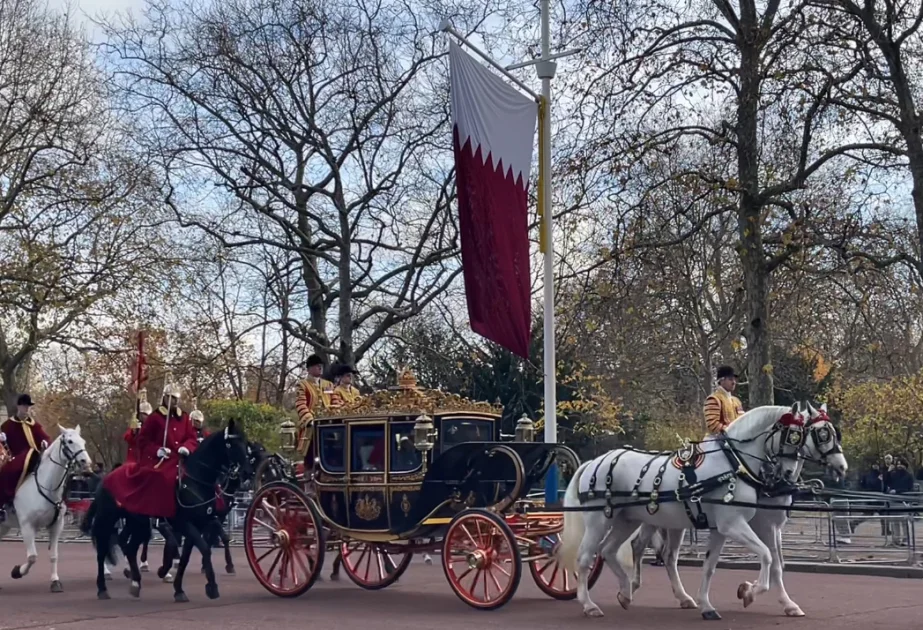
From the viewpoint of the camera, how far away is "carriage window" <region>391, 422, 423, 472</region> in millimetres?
12500

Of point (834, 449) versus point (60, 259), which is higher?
point (60, 259)

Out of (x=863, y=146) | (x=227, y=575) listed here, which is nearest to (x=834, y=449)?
(x=863, y=146)

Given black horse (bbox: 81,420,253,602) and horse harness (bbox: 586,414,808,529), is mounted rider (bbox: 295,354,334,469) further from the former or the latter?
horse harness (bbox: 586,414,808,529)

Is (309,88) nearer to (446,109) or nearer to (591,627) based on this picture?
(446,109)

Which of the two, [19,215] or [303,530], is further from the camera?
[19,215]

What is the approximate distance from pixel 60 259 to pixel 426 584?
56.8ft

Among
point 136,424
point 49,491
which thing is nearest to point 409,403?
point 136,424

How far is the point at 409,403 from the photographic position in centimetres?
1256

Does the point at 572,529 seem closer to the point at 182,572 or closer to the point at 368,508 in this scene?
the point at 368,508

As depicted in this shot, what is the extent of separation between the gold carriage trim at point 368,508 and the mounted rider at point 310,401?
46.1 inches

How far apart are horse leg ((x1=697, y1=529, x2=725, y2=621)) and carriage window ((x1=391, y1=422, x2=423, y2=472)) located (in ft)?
10.00

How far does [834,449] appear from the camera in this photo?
1070 cm

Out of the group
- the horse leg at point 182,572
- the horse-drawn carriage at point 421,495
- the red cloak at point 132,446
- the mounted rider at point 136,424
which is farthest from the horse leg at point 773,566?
the red cloak at point 132,446

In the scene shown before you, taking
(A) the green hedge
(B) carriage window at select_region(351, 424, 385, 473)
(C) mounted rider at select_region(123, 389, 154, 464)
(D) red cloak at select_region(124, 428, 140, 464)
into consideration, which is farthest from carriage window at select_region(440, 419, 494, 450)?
(A) the green hedge
